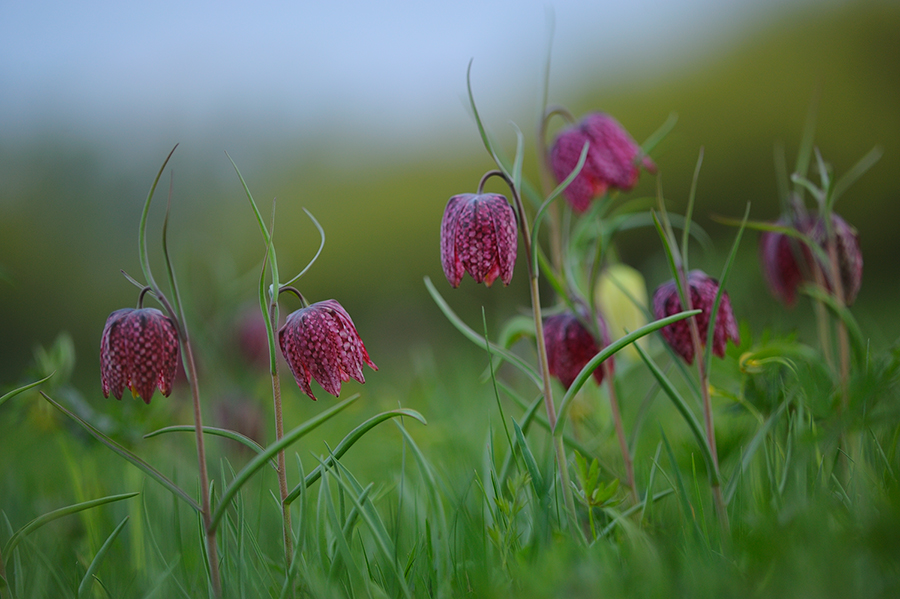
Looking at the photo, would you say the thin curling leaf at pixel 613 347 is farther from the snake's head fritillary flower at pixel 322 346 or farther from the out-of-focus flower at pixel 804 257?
the out-of-focus flower at pixel 804 257

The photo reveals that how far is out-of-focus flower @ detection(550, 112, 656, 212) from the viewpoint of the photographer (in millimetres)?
1061

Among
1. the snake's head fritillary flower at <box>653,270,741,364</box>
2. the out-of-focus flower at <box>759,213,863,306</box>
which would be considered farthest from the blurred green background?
the snake's head fritillary flower at <box>653,270,741,364</box>

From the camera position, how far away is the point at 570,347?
957 millimetres

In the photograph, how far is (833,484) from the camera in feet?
2.95

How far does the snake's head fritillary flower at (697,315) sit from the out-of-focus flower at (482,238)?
247mm

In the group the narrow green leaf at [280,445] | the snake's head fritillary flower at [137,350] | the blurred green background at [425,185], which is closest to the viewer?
the narrow green leaf at [280,445]

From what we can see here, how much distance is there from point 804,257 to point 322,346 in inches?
32.5

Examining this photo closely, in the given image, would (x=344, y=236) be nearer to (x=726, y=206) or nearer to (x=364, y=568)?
(x=726, y=206)

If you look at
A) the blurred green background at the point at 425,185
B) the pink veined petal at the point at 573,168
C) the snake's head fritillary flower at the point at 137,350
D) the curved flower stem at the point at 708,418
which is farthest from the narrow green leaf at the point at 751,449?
the blurred green background at the point at 425,185

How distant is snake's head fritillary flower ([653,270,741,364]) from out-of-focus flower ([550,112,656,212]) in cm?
25

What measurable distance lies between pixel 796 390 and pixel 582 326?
301mm

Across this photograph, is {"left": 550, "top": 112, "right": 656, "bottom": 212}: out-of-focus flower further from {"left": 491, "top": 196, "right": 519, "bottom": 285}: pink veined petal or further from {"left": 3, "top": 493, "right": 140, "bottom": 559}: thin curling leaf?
{"left": 3, "top": 493, "right": 140, "bottom": 559}: thin curling leaf

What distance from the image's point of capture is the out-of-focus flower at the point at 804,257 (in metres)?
0.99

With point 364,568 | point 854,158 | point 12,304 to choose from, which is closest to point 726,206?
point 854,158
